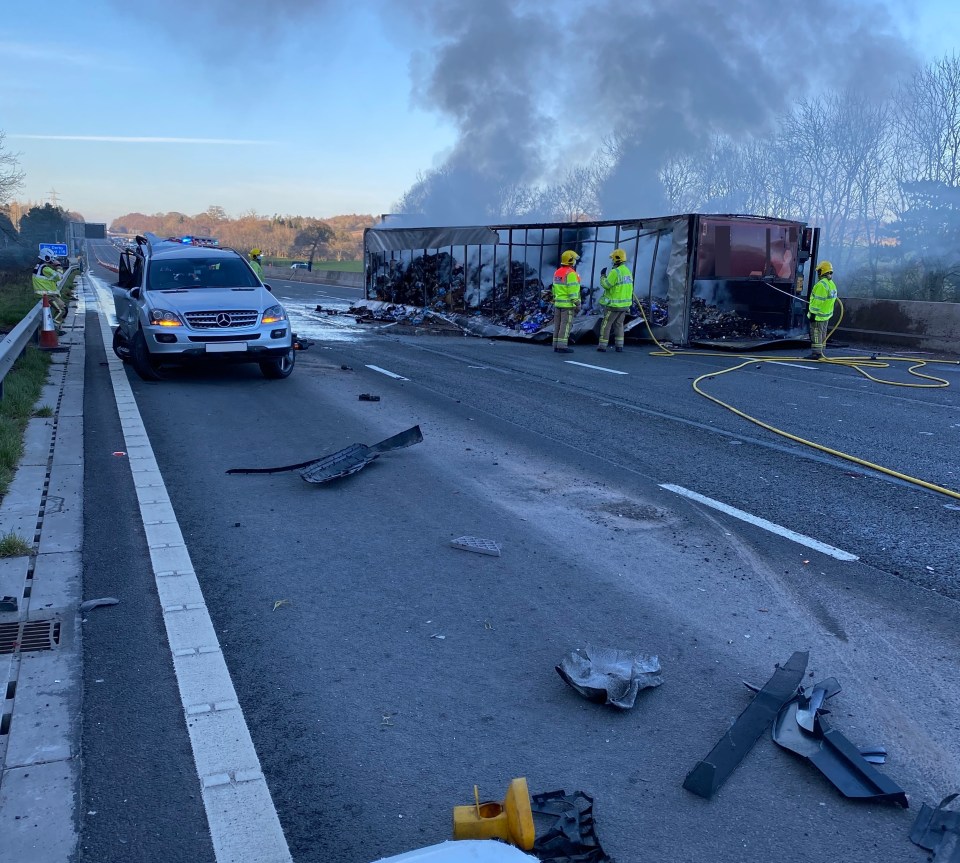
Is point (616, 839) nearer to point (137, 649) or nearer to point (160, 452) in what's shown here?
point (137, 649)

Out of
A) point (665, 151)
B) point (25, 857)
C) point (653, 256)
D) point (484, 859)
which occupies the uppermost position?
point (665, 151)

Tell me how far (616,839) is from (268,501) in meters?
3.97

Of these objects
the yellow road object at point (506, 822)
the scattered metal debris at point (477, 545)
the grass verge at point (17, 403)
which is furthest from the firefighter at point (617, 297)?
the yellow road object at point (506, 822)

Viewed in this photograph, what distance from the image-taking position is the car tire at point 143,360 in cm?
1108

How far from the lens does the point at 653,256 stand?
18.2m

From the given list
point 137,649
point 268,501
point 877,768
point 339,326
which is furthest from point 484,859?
point 339,326

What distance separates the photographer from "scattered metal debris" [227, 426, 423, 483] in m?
6.57

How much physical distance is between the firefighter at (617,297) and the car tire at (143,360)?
8.47 m

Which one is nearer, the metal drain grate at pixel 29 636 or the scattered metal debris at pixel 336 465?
the metal drain grate at pixel 29 636

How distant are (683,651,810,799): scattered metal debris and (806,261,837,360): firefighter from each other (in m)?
13.4

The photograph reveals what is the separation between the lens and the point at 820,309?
16.1 meters

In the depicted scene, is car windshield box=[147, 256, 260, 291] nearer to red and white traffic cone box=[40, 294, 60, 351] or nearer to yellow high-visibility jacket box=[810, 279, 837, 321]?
red and white traffic cone box=[40, 294, 60, 351]

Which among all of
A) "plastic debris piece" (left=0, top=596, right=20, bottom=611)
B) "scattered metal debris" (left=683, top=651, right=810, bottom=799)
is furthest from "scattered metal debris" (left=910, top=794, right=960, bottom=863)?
"plastic debris piece" (left=0, top=596, right=20, bottom=611)

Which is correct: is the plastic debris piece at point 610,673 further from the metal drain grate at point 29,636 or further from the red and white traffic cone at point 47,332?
the red and white traffic cone at point 47,332
